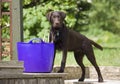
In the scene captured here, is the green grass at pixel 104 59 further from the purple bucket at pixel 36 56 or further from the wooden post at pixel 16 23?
the purple bucket at pixel 36 56

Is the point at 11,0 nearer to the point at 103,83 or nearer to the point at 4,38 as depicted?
the point at 4,38

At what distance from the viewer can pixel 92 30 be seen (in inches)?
1138

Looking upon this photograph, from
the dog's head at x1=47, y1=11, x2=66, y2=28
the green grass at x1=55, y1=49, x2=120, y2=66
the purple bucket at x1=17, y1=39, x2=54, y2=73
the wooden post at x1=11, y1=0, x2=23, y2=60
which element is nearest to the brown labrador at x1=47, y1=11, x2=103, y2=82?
the dog's head at x1=47, y1=11, x2=66, y2=28

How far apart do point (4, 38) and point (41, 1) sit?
14.9 ft

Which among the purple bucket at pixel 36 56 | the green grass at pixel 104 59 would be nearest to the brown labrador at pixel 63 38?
the purple bucket at pixel 36 56

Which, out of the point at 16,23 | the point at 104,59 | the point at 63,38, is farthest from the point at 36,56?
the point at 104,59

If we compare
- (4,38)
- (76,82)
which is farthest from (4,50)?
(76,82)

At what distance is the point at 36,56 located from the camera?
7.79 m

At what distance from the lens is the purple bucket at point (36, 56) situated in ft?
25.4

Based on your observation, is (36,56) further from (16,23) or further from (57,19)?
(16,23)

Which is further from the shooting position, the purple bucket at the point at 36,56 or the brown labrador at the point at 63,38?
the brown labrador at the point at 63,38

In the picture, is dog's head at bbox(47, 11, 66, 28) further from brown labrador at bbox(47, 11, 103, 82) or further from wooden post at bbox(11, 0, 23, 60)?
wooden post at bbox(11, 0, 23, 60)

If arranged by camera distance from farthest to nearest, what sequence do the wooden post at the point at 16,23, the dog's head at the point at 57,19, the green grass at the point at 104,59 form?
the green grass at the point at 104,59
the wooden post at the point at 16,23
the dog's head at the point at 57,19

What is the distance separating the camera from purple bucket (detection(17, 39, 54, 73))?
305 inches
